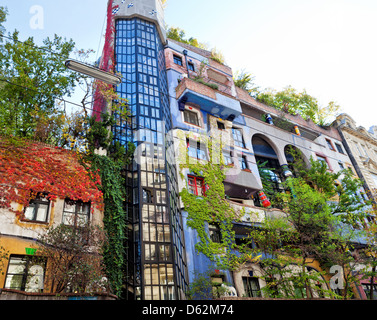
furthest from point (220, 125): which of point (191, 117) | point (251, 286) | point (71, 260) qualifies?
point (71, 260)

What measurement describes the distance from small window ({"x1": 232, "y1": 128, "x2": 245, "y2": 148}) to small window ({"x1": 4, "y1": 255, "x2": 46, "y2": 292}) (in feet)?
51.3

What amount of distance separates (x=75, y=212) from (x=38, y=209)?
4.81ft

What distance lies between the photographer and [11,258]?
36.1 feet

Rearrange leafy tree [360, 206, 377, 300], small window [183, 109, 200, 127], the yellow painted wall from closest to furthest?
the yellow painted wall → leafy tree [360, 206, 377, 300] → small window [183, 109, 200, 127]

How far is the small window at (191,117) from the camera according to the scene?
21452 millimetres

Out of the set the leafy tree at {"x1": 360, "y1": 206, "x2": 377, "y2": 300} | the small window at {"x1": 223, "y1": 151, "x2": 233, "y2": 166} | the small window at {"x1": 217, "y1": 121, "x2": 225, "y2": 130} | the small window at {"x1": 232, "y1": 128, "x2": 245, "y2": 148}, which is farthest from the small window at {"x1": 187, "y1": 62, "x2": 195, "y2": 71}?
the leafy tree at {"x1": 360, "y1": 206, "x2": 377, "y2": 300}

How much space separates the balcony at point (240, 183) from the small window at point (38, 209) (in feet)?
35.6

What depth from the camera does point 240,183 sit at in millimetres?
20016

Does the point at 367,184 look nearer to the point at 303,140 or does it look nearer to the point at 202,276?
the point at 303,140

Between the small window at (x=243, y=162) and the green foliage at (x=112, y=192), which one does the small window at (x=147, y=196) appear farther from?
the small window at (x=243, y=162)

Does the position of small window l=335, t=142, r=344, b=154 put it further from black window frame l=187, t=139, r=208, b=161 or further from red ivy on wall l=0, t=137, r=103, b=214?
red ivy on wall l=0, t=137, r=103, b=214

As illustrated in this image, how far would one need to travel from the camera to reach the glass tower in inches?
555

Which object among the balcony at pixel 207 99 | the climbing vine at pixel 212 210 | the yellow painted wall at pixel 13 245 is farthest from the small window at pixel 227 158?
the yellow painted wall at pixel 13 245

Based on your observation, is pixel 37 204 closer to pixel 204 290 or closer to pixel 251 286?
pixel 204 290
